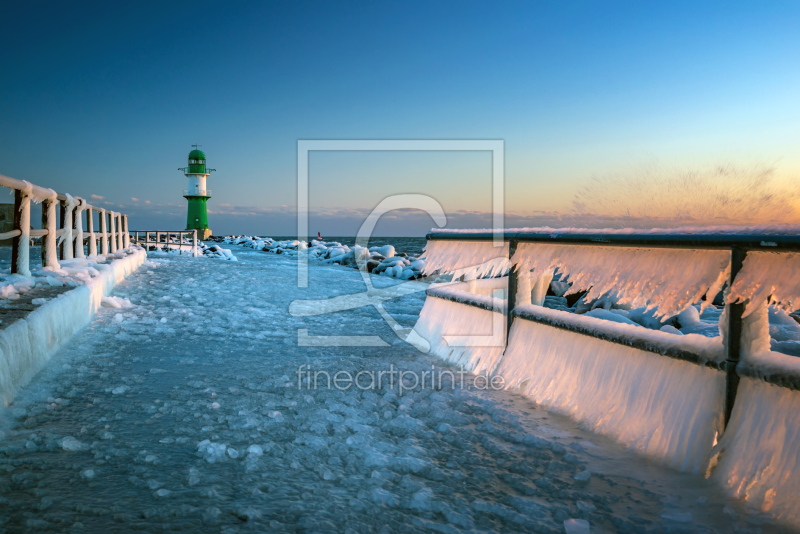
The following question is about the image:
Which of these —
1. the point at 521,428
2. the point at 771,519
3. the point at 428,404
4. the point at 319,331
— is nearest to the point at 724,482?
the point at 771,519

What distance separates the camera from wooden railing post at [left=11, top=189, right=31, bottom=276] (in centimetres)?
458

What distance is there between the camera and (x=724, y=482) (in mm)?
1661

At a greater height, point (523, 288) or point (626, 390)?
point (523, 288)

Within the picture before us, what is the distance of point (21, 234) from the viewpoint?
470 centimetres

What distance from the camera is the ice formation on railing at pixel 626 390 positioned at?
1.80 m

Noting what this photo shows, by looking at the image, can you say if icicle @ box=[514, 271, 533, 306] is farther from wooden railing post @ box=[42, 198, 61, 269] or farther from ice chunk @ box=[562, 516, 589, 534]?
wooden railing post @ box=[42, 198, 61, 269]

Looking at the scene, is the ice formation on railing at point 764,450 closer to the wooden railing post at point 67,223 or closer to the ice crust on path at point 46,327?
the ice crust on path at point 46,327

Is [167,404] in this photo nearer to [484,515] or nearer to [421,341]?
[484,515]

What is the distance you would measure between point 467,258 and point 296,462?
1989 mm

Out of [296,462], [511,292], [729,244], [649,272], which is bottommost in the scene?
[296,462]

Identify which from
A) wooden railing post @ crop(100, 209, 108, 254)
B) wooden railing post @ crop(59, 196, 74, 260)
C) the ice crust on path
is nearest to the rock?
the ice crust on path

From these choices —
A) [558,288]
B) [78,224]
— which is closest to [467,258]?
[558,288]

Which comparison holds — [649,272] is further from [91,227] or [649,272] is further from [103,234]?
[103,234]

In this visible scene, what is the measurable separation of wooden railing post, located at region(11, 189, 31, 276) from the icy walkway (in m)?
2.06
